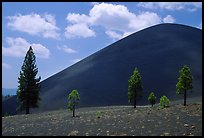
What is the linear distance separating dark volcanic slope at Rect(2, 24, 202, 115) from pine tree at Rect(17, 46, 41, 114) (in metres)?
41.9

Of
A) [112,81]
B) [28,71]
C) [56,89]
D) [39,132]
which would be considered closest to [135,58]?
[112,81]

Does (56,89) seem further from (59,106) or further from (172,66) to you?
(172,66)

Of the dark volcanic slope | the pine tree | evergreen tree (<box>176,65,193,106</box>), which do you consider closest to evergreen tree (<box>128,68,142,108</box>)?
evergreen tree (<box>176,65,193,106</box>)

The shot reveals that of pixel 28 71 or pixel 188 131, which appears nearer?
pixel 188 131

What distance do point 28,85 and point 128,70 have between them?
272ft

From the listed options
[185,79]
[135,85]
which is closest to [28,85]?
[135,85]

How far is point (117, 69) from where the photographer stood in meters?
134

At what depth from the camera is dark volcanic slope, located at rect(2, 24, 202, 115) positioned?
104500mm

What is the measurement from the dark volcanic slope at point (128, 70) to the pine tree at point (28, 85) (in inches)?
1651

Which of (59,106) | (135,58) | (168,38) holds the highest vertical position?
(168,38)

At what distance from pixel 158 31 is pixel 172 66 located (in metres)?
65.3

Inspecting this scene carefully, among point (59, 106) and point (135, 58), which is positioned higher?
point (135, 58)

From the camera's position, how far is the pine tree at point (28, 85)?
2005 inches

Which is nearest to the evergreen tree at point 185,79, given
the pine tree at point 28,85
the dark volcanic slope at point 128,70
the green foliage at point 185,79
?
the green foliage at point 185,79
